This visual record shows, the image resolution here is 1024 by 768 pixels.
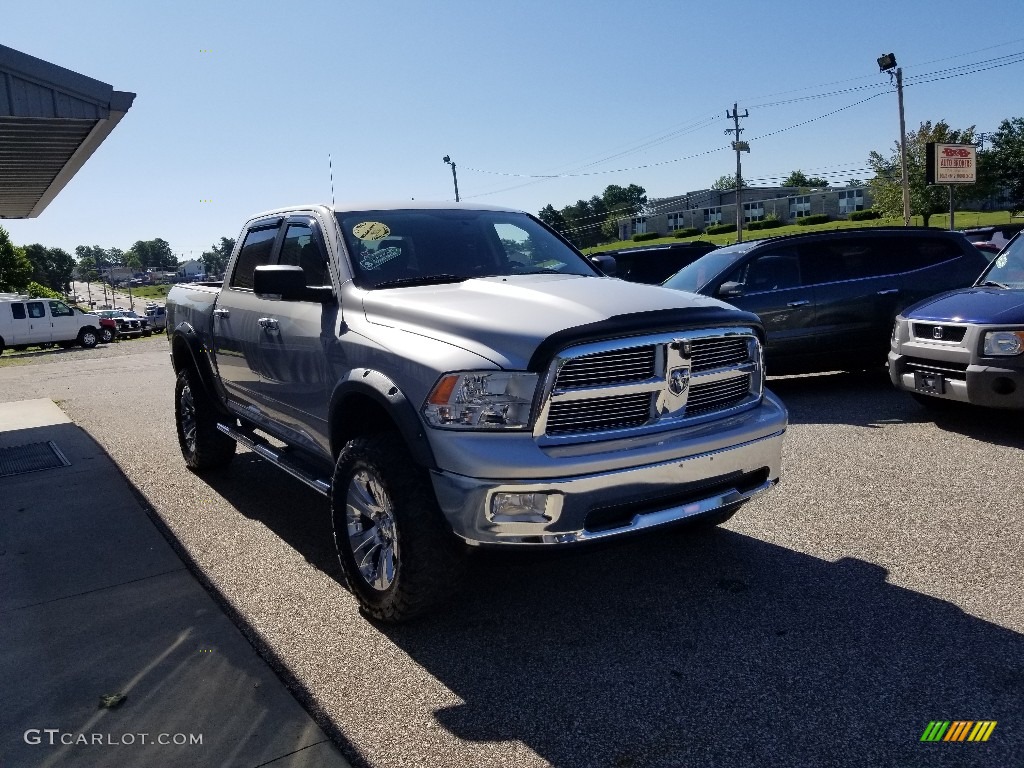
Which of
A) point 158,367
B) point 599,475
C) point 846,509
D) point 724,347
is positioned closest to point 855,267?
point 846,509

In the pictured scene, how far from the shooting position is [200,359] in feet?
20.6

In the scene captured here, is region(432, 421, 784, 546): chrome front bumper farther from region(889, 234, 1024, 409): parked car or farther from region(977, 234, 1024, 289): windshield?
region(977, 234, 1024, 289): windshield

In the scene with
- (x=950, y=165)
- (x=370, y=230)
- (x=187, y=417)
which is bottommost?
(x=187, y=417)

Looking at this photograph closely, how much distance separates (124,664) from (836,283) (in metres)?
8.24

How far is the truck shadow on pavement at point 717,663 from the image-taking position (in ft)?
8.98

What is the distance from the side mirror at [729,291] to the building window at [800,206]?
108 meters

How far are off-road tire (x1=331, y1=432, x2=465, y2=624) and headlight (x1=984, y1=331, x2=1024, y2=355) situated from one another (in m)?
5.03

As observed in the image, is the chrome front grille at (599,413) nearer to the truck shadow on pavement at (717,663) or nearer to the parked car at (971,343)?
the truck shadow on pavement at (717,663)

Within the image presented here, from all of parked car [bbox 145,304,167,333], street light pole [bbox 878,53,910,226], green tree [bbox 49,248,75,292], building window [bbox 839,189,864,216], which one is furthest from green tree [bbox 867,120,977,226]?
green tree [bbox 49,248,75,292]

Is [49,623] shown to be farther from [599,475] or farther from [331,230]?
[599,475]

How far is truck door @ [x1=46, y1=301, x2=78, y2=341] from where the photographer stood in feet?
98.8

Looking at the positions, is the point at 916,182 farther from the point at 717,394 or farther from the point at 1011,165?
the point at 717,394

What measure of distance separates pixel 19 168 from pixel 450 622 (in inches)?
448

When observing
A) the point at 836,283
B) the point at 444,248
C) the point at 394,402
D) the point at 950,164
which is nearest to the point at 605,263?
the point at 444,248
